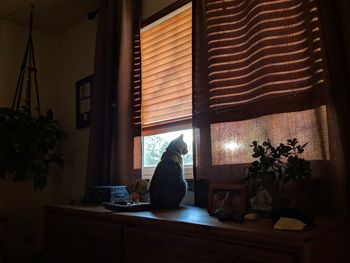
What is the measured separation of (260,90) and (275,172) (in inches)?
15.3

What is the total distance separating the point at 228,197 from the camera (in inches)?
46.9

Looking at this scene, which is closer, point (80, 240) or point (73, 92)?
point (80, 240)

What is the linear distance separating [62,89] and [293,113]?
2.46 meters

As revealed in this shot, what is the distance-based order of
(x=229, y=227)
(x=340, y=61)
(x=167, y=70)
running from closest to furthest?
(x=229, y=227), (x=340, y=61), (x=167, y=70)

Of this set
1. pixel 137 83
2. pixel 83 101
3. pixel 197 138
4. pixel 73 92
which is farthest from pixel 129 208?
pixel 73 92

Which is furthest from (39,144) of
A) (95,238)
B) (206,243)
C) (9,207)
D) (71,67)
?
(206,243)

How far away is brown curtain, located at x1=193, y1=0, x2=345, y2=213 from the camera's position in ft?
3.55

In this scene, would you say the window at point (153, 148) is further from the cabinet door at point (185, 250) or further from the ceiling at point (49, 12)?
the ceiling at point (49, 12)

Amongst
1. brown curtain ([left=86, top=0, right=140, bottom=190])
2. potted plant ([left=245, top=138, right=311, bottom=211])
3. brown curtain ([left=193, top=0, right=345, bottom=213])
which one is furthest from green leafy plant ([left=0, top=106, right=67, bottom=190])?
potted plant ([left=245, top=138, right=311, bottom=211])

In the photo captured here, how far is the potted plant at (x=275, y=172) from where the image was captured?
997 millimetres

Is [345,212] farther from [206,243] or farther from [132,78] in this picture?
[132,78]

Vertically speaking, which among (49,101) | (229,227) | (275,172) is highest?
(49,101)

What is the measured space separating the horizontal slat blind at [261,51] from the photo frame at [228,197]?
0.39m

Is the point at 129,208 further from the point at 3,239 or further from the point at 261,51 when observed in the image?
the point at 3,239
